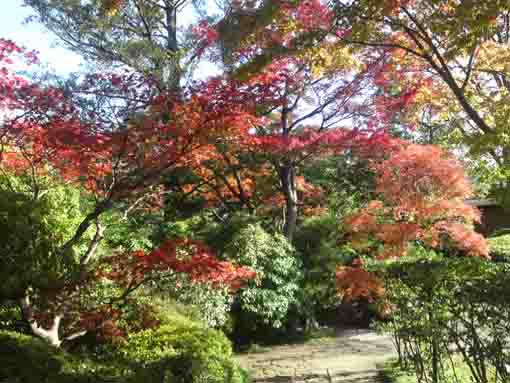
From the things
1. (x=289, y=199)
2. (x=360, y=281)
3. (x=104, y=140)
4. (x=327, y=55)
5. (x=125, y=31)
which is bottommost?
(x=360, y=281)

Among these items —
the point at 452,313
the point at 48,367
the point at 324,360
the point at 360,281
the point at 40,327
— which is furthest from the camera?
the point at 360,281

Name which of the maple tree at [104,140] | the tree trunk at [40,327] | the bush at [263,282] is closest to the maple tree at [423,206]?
the bush at [263,282]

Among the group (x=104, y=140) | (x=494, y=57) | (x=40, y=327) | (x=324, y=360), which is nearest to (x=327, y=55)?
(x=494, y=57)

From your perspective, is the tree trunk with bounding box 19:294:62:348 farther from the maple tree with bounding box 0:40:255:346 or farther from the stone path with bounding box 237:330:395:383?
the stone path with bounding box 237:330:395:383

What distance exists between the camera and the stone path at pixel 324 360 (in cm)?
622

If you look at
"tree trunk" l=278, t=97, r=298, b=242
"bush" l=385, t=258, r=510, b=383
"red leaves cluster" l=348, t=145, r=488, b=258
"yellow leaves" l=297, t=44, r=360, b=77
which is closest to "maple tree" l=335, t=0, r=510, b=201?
"yellow leaves" l=297, t=44, r=360, b=77

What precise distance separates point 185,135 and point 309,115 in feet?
18.4

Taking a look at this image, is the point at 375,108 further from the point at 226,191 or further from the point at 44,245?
the point at 44,245

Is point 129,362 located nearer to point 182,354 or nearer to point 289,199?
point 182,354

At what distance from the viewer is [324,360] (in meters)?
7.28

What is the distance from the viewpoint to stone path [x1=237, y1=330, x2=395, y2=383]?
6.22m

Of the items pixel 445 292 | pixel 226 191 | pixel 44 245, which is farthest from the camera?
pixel 226 191

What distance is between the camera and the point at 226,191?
1158 centimetres

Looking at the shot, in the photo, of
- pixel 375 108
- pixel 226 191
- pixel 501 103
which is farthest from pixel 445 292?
pixel 226 191
